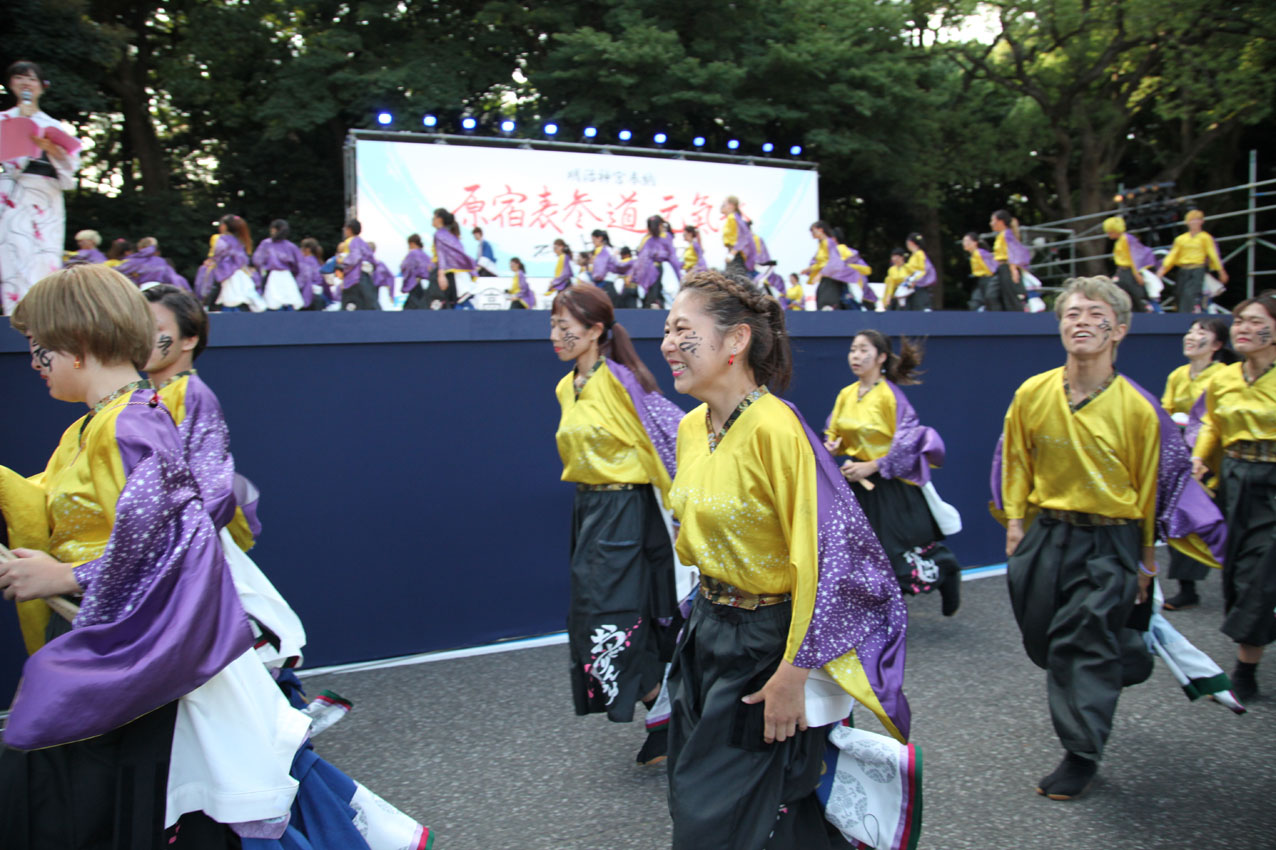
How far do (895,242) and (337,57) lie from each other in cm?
1492

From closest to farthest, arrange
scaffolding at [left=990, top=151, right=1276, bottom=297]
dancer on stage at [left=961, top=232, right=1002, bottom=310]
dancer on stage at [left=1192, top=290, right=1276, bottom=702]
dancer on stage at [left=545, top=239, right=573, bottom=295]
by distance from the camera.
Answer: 1. dancer on stage at [left=1192, top=290, right=1276, bottom=702]
2. dancer on stage at [left=961, top=232, right=1002, bottom=310]
3. dancer on stage at [left=545, top=239, right=573, bottom=295]
4. scaffolding at [left=990, top=151, right=1276, bottom=297]

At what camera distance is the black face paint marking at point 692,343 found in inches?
86.6

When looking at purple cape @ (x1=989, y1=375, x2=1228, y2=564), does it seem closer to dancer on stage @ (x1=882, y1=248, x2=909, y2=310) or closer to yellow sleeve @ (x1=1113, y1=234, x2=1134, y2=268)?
yellow sleeve @ (x1=1113, y1=234, x2=1134, y2=268)

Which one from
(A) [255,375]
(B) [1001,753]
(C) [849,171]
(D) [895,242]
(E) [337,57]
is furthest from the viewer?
(D) [895,242]

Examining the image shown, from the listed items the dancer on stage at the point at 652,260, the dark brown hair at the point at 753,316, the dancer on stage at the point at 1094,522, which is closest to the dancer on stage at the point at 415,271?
the dancer on stage at the point at 652,260

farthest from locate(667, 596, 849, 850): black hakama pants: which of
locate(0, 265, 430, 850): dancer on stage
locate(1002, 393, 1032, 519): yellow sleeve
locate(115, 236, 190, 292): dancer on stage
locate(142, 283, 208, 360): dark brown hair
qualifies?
locate(115, 236, 190, 292): dancer on stage

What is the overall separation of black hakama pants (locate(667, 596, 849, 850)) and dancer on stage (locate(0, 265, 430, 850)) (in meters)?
0.88

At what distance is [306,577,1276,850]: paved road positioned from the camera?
3045 mm

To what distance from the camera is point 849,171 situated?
21969mm

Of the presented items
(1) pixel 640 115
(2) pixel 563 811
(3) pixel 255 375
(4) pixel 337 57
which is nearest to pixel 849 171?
(1) pixel 640 115

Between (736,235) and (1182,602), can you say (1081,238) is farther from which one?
(1182,602)

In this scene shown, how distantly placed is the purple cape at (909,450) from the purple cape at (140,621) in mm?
4052

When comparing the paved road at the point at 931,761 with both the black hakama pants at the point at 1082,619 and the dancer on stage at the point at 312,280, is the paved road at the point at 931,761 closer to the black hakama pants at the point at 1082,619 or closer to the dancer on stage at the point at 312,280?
the black hakama pants at the point at 1082,619

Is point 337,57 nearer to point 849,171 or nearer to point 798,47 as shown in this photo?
point 798,47
